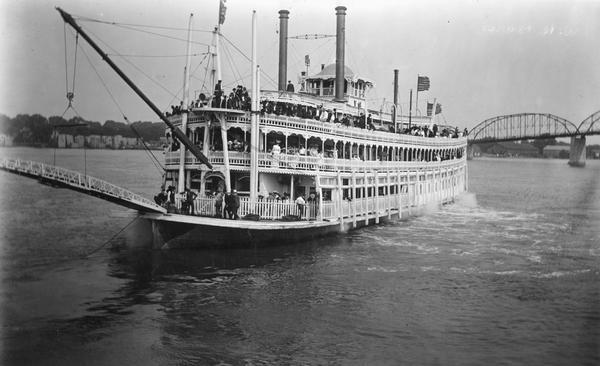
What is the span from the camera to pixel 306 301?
18.4m

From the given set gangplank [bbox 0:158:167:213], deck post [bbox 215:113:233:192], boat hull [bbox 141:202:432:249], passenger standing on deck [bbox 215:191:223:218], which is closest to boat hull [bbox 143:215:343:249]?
boat hull [bbox 141:202:432:249]

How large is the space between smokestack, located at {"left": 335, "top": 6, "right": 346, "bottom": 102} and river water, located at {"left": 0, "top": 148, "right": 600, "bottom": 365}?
38.6ft

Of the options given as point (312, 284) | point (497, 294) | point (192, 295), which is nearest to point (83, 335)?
point (192, 295)

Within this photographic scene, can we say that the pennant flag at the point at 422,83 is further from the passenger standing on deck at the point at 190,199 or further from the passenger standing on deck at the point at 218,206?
the passenger standing on deck at the point at 190,199

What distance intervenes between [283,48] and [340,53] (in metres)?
7.82

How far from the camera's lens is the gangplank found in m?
18.9

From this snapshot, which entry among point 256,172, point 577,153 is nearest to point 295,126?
point 256,172

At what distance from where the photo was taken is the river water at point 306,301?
562 inches

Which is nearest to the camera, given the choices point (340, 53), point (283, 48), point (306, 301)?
point (306, 301)

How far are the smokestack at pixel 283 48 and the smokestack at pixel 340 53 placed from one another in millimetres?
5502

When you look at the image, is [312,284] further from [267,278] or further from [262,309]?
[262,309]

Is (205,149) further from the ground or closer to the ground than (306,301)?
further from the ground

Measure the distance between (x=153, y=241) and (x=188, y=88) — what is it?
7.10 m

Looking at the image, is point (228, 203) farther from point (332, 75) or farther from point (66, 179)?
point (332, 75)
